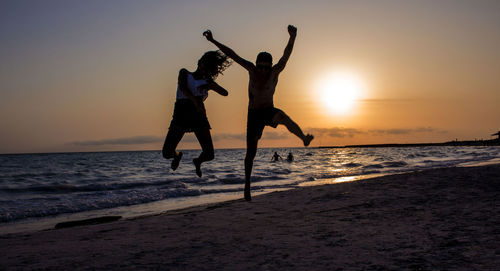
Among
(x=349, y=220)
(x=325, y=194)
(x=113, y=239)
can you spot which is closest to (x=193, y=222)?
(x=113, y=239)

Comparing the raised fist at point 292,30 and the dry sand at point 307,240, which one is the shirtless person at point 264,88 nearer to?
the raised fist at point 292,30

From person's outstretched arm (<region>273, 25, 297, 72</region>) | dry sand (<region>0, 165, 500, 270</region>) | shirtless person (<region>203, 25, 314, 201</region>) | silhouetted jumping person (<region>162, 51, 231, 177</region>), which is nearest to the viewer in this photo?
dry sand (<region>0, 165, 500, 270</region>)

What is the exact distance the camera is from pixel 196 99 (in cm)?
542

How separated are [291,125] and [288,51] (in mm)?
1173

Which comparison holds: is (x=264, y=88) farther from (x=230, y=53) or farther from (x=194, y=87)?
(x=194, y=87)

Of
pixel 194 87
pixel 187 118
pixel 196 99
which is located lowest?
pixel 187 118

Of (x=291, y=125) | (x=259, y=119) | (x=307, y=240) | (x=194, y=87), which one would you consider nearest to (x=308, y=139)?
(x=291, y=125)

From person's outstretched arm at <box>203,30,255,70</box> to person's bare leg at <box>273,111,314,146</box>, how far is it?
32.7 inches

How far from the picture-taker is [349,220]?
14.0ft

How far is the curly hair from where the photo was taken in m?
5.66

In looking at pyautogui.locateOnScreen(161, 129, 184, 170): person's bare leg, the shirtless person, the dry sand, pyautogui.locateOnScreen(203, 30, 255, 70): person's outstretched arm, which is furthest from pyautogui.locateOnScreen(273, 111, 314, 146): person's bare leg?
pyautogui.locateOnScreen(161, 129, 184, 170): person's bare leg

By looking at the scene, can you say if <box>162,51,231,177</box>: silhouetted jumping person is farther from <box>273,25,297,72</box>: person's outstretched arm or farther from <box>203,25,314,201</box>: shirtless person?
<box>273,25,297,72</box>: person's outstretched arm

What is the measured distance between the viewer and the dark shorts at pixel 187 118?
5562 millimetres

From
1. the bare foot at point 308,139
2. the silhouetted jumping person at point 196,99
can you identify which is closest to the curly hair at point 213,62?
the silhouetted jumping person at point 196,99
